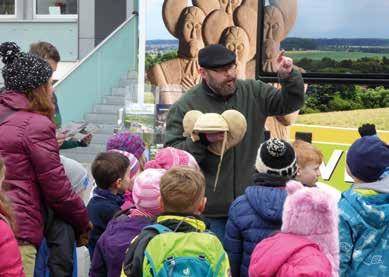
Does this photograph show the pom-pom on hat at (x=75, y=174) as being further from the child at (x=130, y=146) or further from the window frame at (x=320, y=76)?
the window frame at (x=320, y=76)

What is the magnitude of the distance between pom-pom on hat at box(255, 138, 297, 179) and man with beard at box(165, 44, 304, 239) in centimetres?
47

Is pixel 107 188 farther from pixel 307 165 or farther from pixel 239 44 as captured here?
pixel 239 44

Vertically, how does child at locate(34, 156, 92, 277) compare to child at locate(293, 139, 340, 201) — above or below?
below

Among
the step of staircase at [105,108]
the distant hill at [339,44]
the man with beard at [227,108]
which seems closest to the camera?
the man with beard at [227,108]

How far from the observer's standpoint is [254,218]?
313 cm

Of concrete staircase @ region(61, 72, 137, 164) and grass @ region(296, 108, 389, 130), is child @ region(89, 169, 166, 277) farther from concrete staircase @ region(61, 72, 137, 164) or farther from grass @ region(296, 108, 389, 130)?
concrete staircase @ region(61, 72, 137, 164)

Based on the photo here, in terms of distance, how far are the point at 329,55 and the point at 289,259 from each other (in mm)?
2580

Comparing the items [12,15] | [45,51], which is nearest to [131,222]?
[45,51]

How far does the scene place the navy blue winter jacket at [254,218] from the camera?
3.07m

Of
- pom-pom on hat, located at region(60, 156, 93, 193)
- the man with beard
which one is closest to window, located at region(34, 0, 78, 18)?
pom-pom on hat, located at region(60, 156, 93, 193)

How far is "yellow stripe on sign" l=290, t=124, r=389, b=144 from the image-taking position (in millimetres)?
4746

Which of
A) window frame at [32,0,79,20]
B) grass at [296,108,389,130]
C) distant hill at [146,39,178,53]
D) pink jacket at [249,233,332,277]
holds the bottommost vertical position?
pink jacket at [249,233,332,277]

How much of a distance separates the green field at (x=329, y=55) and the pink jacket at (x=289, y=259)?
2.37 metres

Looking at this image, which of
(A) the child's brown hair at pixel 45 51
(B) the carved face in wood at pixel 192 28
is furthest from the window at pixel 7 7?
(A) the child's brown hair at pixel 45 51
